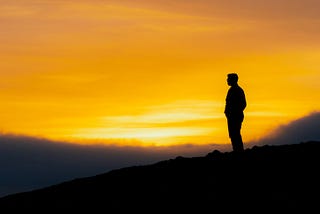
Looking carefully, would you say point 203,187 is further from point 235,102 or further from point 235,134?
point 235,102

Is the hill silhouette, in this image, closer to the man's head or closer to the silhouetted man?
the silhouetted man

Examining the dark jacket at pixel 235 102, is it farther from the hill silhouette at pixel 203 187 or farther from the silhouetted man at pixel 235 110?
the hill silhouette at pixel 203 187

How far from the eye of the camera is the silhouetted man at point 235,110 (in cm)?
2828

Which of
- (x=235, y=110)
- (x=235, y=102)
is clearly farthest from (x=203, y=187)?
(x=235, y=102)

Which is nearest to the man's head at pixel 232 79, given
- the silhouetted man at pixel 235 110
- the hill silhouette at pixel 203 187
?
the silhouetted man at pixel 235 110

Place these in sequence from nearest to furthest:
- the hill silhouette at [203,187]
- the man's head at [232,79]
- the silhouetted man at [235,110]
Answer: the hill silhouette at [203,187], the man's head at [232,79], the silhouetted man at [235,110]

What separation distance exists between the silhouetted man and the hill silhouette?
51 centimetres

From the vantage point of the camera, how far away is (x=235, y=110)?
28.3 meters

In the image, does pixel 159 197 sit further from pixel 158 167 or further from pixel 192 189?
pixel 158 167

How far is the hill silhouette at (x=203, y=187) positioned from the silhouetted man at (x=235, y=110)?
0.51 meters

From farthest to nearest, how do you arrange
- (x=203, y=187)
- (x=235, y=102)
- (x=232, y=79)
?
(x=235, y=102), (x=232, y=79), (x=203, y=187)

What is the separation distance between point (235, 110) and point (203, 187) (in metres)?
3.87

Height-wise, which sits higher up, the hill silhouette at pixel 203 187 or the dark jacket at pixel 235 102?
the dark jacket at pixel 235 102

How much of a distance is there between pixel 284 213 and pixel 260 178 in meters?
3.09
